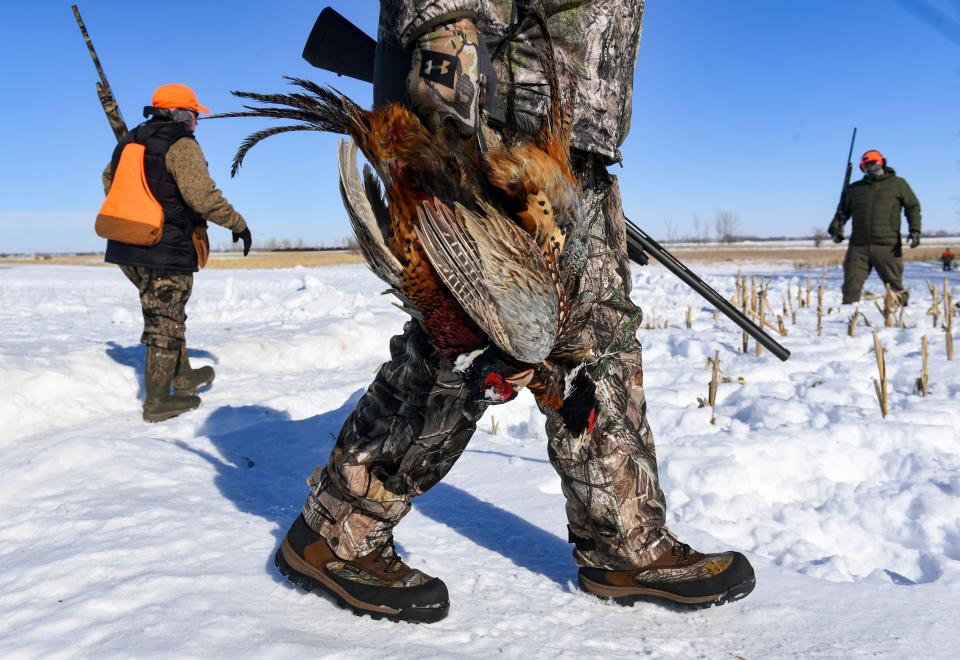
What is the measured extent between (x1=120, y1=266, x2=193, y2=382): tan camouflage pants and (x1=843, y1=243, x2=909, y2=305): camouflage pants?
26.6ft

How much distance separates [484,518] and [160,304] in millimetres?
3047

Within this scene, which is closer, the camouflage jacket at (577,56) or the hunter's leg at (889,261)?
the camouflage jacket at (577,56)

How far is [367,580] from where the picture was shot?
180 cm

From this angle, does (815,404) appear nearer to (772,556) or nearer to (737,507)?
(737,507)

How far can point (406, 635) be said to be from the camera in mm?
1698

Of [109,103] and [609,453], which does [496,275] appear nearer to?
[609,453]

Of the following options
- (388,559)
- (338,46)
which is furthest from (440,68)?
(388,559)

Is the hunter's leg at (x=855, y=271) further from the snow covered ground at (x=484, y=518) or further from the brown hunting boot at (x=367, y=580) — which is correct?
the brown hunting boot at (x=367, y=580)

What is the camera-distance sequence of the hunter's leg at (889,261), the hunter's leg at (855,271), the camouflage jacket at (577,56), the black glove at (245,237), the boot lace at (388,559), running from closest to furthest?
the camouflage jacket at (577,56) < the boot lace at (388,559) < the black glove at (245,237) < the hunter's leg at (889,261) < the hunter's leg at (855,271)

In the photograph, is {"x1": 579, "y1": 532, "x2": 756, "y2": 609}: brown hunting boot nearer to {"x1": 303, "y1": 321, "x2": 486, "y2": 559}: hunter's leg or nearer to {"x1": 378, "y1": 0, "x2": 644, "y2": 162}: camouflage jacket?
{"x1": 303, "y1": 321, "x2": 486, "y2": 559}: hunter's leg

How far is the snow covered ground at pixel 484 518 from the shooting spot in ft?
5.51

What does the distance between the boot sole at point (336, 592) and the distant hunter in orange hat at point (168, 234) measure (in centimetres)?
271

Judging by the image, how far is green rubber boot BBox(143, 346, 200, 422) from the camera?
4195 millimetres

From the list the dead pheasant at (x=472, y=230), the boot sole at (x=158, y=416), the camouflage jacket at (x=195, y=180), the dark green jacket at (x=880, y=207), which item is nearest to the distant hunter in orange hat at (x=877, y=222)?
the dark green jacket at (x=880, y=207)
